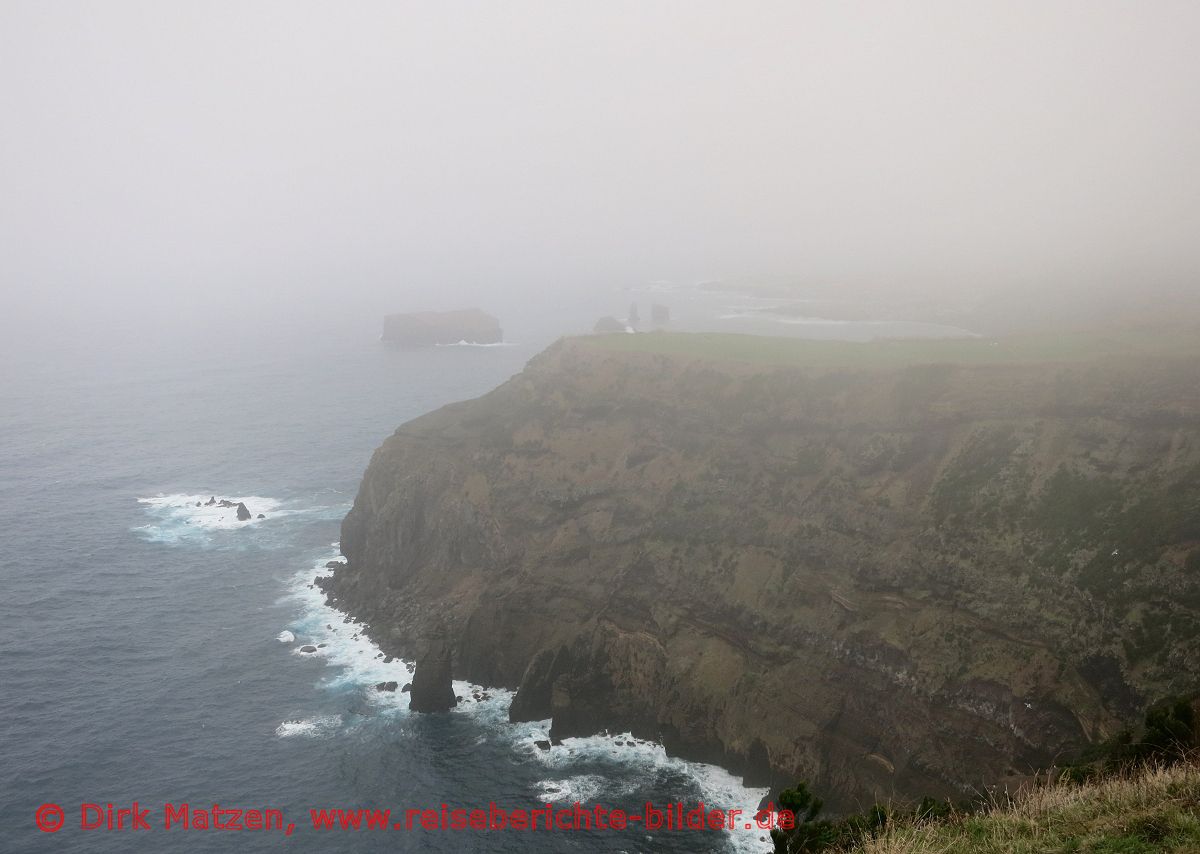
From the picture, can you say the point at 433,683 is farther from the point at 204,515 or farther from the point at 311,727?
the point at 204,515

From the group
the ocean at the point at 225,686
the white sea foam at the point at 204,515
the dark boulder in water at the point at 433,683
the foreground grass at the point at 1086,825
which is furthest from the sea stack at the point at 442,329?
the foreground grass at the point at 1086,825

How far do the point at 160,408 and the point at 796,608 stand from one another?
11963cm

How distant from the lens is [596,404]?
7169 cm

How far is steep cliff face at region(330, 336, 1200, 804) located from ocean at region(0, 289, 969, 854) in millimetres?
4668

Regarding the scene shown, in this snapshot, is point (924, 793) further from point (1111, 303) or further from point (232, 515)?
point (1111, 303)

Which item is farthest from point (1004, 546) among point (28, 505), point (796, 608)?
point (28, 505)

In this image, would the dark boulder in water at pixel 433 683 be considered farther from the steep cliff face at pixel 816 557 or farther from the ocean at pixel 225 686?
the steep cliff face at pixel 816 557

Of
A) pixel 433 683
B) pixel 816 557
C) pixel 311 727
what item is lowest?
pixel 311 727

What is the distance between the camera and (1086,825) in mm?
18125

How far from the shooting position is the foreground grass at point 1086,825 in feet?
54.9

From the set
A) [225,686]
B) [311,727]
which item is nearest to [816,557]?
[311,727]

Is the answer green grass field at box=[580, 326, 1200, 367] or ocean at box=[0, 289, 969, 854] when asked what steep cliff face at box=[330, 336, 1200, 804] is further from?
ocean at box=[0, 289, 969, 854]

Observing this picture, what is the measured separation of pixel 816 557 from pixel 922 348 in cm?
2627

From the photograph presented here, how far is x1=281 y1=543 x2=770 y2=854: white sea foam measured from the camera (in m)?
47.5
